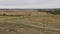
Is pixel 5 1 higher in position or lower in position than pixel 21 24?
higher

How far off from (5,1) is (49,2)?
0.71ft

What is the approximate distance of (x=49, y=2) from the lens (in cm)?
54

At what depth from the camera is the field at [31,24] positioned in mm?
451

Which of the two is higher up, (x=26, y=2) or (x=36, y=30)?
(x=26, y=2)

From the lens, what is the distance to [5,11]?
1.73 feet

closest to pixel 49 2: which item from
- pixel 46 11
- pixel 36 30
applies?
pixel 46 11

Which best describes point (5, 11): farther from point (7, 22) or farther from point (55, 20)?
point (55, 20)

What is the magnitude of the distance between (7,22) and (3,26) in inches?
1.1

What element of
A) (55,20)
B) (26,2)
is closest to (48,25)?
(55,20)

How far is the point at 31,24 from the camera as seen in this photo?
1.57 feet

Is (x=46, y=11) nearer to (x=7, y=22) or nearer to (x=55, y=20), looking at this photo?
(x=55, y=20)

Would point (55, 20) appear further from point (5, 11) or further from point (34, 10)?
point (5, 11)

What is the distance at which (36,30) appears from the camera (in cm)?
45

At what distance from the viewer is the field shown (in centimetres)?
45
